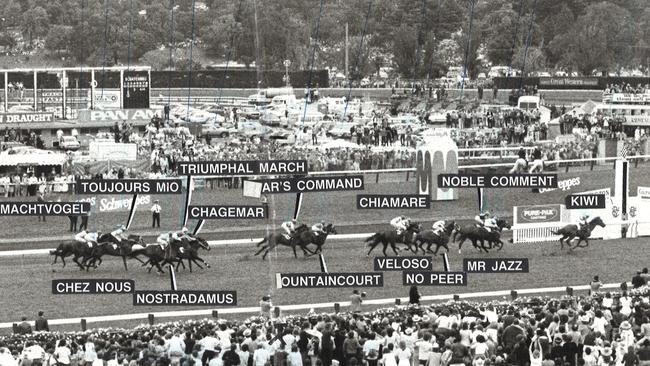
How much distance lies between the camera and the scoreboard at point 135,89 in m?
76.0

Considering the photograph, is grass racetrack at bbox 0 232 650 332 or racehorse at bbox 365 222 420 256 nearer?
grass racetrack at bbox 0 232 650 332

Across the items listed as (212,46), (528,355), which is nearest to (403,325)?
(528,355)

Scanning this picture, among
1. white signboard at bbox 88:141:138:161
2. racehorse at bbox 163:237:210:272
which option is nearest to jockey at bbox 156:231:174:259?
racehorse at bbox 163:237:210:272

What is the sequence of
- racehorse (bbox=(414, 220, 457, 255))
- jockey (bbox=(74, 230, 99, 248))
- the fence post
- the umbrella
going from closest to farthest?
the umbrella < the fence post < jockey (bbox=(74, 230, 99, 248)) < racehorse (bbox=(414, 220, 457, 255))

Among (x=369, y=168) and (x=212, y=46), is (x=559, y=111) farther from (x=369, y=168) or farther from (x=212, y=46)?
(x=212, y=46)

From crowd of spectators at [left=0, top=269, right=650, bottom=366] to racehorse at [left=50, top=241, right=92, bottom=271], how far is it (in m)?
7.24

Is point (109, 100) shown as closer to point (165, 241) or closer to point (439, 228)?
point (439, 228)

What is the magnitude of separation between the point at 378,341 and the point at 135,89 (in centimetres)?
5042

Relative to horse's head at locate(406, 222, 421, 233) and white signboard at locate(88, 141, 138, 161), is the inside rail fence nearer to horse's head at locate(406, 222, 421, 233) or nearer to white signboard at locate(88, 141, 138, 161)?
white signboard at locate(88, 141, 138, 161)

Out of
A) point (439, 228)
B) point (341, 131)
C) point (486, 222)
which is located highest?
point (341, 131)

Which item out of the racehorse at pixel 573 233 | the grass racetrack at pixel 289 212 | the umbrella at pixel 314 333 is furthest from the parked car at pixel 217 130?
the umbrella at pixel 314 333

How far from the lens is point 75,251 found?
3834 cm

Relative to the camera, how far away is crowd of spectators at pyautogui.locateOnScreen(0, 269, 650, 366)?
87.3 ft

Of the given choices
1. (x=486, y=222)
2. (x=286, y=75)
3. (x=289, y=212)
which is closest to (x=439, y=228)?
(x=486, y=222)
